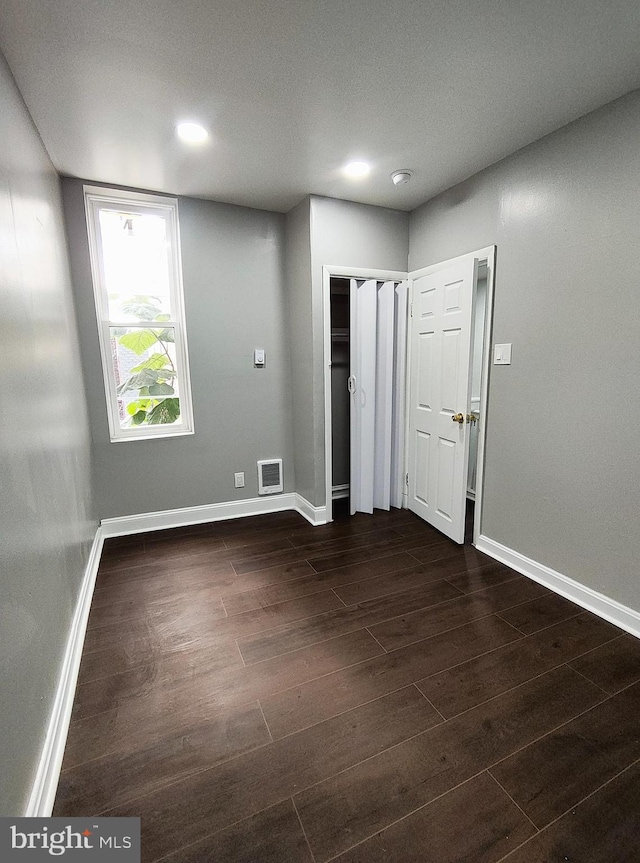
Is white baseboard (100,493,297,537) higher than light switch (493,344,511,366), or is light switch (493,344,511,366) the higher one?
light switch (493,344,511,366)

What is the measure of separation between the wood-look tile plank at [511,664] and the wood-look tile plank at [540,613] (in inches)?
1.6

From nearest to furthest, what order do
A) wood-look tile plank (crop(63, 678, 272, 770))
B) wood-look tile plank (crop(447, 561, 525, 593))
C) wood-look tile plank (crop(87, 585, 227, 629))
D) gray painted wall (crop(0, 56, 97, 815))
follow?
gray painted wall (crop(0, 56, 97, 815)), wood-look tile plank (crop(63, 678, 272, 770)), wood-look tile plank (crop(87, 585, 227, 629)), wood-look tile plank (crop(447, 561, 525, 593))

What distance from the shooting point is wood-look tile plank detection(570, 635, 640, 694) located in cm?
165

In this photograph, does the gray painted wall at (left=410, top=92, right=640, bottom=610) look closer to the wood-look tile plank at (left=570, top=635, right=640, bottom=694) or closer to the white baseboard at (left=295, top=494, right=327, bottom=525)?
the wood-look tile plank at (left=570, top=635, right=640, bottom=694)

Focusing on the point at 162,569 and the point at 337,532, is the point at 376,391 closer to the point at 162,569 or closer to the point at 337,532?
the point at 337,532

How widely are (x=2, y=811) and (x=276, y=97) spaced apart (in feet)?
8.75

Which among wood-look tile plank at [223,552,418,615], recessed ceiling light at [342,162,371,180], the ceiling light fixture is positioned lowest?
wood-look tile plank at [223,552,418,615]

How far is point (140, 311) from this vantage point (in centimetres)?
301

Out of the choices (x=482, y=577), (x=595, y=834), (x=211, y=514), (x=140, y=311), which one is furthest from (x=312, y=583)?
(x=140, y=311)

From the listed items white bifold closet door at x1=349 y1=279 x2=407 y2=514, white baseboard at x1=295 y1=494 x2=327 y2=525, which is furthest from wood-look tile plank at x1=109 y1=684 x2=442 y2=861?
white bifold closet door at x1=349 y1=279 x2=407 y2=514

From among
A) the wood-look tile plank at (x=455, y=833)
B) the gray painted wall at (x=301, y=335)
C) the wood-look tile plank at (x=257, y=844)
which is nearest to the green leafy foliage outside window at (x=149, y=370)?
the gray painted wall at (x=301, y=335)

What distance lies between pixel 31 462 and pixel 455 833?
1.77m

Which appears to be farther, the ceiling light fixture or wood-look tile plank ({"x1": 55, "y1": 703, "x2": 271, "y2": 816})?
the ceiling light fixture

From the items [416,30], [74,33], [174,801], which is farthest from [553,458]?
[74,33]
